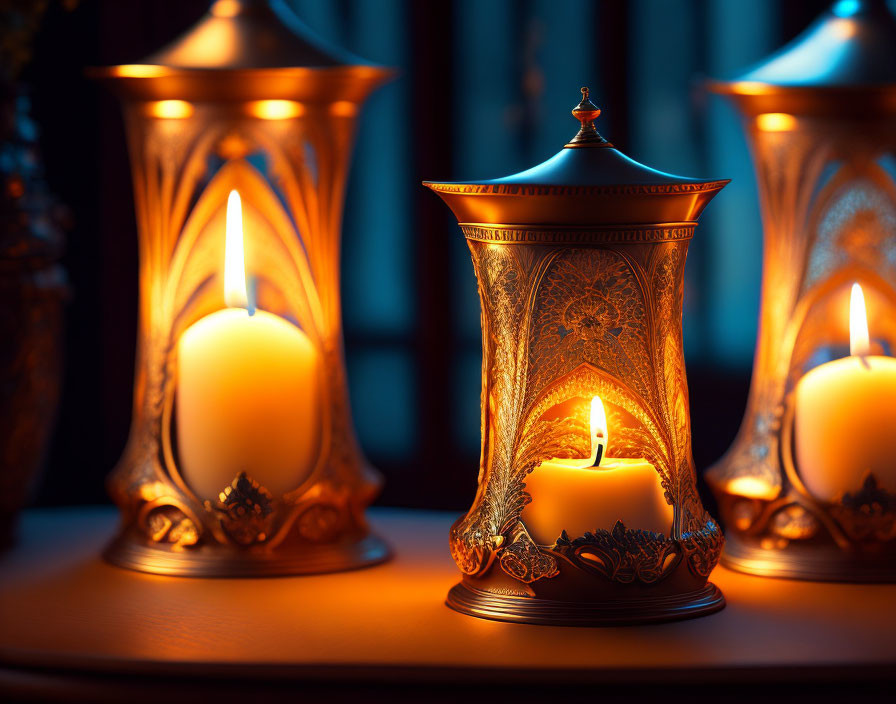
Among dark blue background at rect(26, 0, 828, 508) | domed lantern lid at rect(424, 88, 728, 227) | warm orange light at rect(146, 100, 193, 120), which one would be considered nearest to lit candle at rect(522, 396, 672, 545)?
domed lantern lid at rect(424, 88, 728, 227)

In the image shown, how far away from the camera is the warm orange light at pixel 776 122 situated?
888 millimetres

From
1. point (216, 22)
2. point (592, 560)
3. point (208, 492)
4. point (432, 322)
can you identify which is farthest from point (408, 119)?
point (592, 560)

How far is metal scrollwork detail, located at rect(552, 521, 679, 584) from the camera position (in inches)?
30.3

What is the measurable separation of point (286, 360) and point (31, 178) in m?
0.24

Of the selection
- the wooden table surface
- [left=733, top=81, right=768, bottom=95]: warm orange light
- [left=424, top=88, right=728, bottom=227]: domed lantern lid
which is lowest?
the wooden table surface

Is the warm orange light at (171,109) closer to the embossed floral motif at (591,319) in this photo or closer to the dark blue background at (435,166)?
the embossed floral motif at (591,319)

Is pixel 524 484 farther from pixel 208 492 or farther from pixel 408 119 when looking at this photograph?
pixel 408 119

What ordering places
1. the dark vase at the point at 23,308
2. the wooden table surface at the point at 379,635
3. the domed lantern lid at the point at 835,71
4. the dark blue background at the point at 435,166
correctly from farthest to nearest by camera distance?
the dark blue background at the point at 435,166, the dark vase at the point at 23,308, the domed lantern lid at the point at 835,71, the wooden table surface at the point at 379,635

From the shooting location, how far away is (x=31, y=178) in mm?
1006

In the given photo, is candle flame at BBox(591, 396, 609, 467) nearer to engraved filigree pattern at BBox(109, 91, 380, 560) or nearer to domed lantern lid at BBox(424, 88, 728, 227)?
domed lantern lid at BBox(424, 88, 728, 227)

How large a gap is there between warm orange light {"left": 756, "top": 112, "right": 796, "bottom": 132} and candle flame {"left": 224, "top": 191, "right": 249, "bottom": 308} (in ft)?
1.08

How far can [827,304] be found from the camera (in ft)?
2.93

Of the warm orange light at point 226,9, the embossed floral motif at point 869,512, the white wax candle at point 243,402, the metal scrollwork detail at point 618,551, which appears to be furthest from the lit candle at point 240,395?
the embossed floral motif at point 869,512

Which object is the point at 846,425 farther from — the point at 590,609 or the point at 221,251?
the point at 221,251
